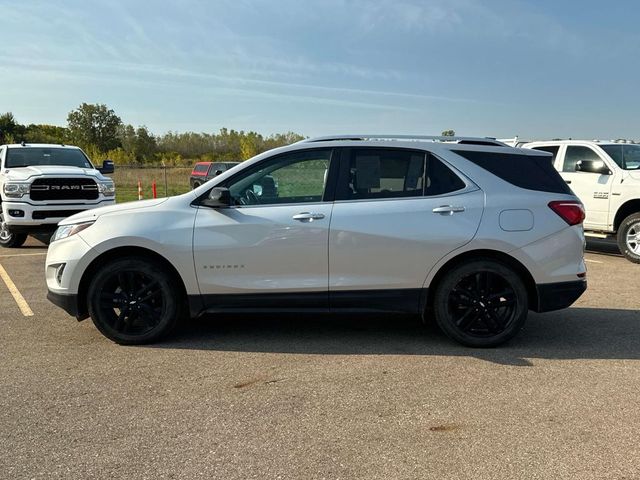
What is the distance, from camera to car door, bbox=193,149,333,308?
4688 millimetres

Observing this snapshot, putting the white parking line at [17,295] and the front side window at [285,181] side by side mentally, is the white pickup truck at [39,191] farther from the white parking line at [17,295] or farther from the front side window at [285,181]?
the front side window at [285,181]

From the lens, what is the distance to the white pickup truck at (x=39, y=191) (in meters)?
10.4

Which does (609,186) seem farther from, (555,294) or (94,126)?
(94,126)

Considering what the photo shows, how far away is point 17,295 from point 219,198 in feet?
12.3

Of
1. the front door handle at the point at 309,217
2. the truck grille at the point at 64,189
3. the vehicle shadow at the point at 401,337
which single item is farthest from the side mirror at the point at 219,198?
the truck grille at the point at 64,189

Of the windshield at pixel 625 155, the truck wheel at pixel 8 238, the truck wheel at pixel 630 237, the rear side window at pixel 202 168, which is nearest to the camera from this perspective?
the truck wheel at pixel 630 237

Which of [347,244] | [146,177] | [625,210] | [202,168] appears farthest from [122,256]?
[146,177]

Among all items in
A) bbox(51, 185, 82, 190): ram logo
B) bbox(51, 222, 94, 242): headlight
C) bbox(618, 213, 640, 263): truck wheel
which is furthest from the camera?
bbox(51, 185, 82, 190): ram logo

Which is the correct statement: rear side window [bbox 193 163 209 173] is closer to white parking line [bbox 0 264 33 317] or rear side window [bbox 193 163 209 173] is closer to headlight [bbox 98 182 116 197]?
headlight [bbox 98 182 116 197]

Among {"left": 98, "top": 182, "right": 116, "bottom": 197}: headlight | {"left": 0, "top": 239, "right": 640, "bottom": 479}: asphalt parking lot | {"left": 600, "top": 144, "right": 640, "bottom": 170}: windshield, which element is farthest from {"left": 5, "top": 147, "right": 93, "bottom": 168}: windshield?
{"left": 600, "top": 144, "right": 640, "bottom": 170}: windshield

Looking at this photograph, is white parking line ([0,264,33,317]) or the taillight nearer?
the taillight

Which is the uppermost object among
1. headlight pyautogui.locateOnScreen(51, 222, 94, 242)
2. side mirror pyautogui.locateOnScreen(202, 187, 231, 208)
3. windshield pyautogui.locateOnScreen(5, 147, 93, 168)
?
windshield pyautogui.locateOnScreen(5, 147, 93, 168)

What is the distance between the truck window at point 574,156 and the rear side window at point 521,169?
593cm

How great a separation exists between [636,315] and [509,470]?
12.8ft
